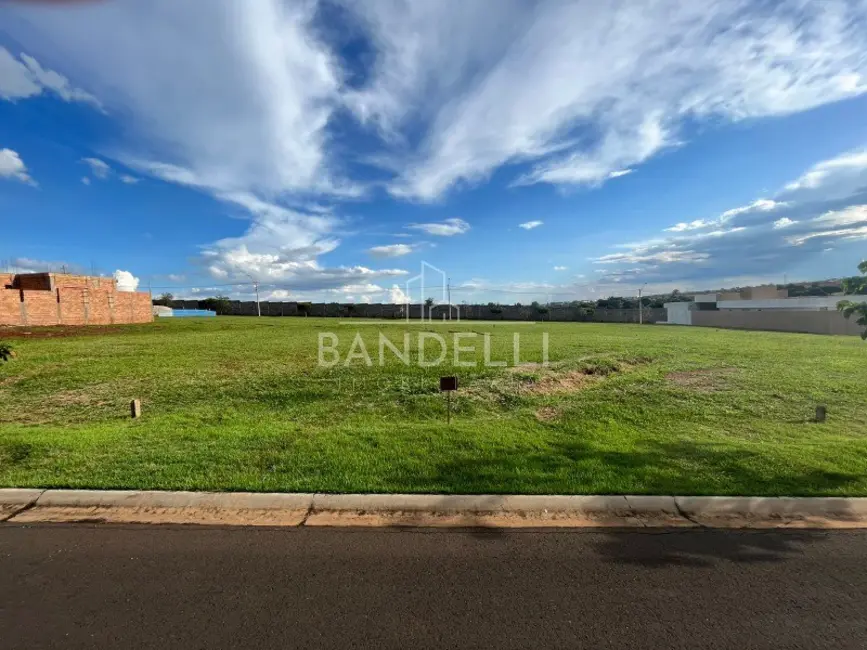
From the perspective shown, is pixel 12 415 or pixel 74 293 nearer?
pixel 12 415

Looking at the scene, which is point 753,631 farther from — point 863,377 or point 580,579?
point 863,377

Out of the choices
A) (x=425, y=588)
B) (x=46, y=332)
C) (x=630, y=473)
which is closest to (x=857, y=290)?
(x=630, y=473)

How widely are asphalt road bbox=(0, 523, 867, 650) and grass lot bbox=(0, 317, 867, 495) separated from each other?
794mm

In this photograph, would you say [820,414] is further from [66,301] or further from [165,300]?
[165,300]

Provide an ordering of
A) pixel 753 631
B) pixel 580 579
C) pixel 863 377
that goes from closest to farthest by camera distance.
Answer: pixel 753 631 < pixel 580 579 < pixel 863 377

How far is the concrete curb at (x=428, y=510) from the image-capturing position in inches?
138

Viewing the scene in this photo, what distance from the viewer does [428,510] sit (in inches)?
145

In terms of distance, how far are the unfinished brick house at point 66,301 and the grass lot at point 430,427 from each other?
18.7 metres

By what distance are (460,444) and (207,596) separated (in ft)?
10.3

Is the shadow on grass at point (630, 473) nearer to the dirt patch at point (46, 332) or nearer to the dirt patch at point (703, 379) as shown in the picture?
the dirt patch at point (703, 379)

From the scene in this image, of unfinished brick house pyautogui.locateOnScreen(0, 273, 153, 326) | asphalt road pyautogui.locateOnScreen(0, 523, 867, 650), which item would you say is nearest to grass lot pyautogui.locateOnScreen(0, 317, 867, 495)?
asphalt road pyautogui.locateOnScreen(0, 523, 867, 650)

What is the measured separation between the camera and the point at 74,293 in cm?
2864

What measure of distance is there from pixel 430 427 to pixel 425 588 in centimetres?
321

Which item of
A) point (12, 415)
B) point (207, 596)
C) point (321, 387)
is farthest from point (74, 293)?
point (207, 596)
